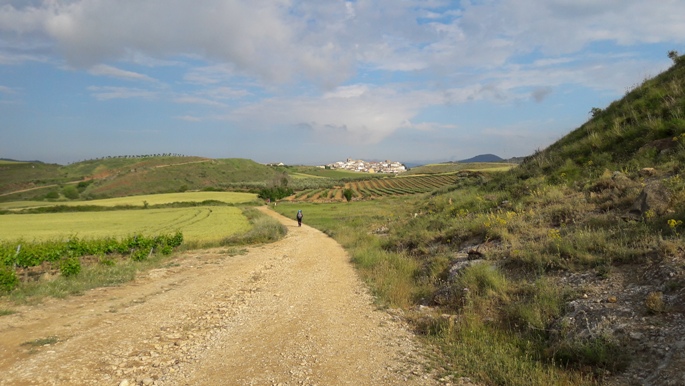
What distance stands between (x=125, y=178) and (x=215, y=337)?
4997 inches

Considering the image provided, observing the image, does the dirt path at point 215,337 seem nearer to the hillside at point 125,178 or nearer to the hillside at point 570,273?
the hillside at point 570,273

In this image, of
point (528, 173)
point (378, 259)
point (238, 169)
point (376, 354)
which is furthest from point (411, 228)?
point (238, 169)

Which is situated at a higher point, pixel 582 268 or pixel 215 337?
pixel 582 268

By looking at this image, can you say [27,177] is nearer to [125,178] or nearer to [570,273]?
A: [125,178]

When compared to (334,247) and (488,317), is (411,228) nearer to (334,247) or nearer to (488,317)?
(334,247)

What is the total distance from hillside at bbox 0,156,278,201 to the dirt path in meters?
97.6

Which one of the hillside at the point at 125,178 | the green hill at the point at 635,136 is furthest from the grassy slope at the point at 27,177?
the green hill at the point at 635,136

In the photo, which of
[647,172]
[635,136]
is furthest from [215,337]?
[635,136]

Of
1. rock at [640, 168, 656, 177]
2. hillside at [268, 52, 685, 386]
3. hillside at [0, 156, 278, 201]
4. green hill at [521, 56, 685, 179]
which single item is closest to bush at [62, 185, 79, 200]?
→ hillside at [0, 156, 278, 201]

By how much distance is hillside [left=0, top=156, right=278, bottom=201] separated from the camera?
339 feet

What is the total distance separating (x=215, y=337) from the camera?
7.44m

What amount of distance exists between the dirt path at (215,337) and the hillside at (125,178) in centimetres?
9763

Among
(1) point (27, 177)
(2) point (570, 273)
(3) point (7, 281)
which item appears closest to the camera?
(2) point (570, 273)

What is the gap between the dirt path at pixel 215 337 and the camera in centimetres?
567
